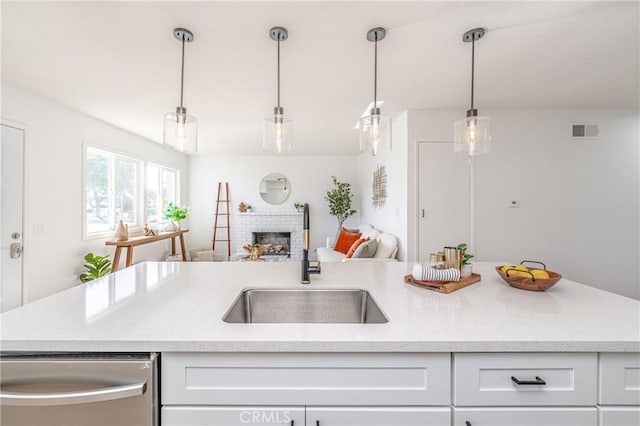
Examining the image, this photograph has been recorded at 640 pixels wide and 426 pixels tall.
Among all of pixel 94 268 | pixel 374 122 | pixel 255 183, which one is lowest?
pixel 94 268

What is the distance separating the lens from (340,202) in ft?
19.7

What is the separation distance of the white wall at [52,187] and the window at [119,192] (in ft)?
0.65

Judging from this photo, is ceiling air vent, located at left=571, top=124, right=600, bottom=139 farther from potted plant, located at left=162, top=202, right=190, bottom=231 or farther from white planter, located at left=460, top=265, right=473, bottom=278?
potted plant, located at left=162, top=202, right=190, bottom=231

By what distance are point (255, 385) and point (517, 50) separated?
8.74 feet

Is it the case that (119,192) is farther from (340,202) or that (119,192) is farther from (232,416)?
(232,416)

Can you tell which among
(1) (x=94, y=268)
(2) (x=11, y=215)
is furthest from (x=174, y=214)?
(2) (x=11, y=215)

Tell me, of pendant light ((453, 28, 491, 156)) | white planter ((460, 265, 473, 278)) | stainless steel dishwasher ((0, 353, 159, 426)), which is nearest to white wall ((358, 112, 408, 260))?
pendant light ((453, 28, 491, 156))

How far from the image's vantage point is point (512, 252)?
3.31 m

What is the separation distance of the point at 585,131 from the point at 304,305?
399 centimetres

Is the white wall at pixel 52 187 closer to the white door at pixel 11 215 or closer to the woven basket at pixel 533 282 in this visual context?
the white door at pixel 11 215

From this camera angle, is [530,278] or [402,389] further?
[530,278]

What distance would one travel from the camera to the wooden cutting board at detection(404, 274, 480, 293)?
1.28 meters

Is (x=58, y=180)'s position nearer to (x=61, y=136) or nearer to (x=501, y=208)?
(x=61, y=136)

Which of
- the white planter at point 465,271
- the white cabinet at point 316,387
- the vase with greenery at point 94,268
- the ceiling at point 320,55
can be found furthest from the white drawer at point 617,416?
the vase with greenery at point 94,268
